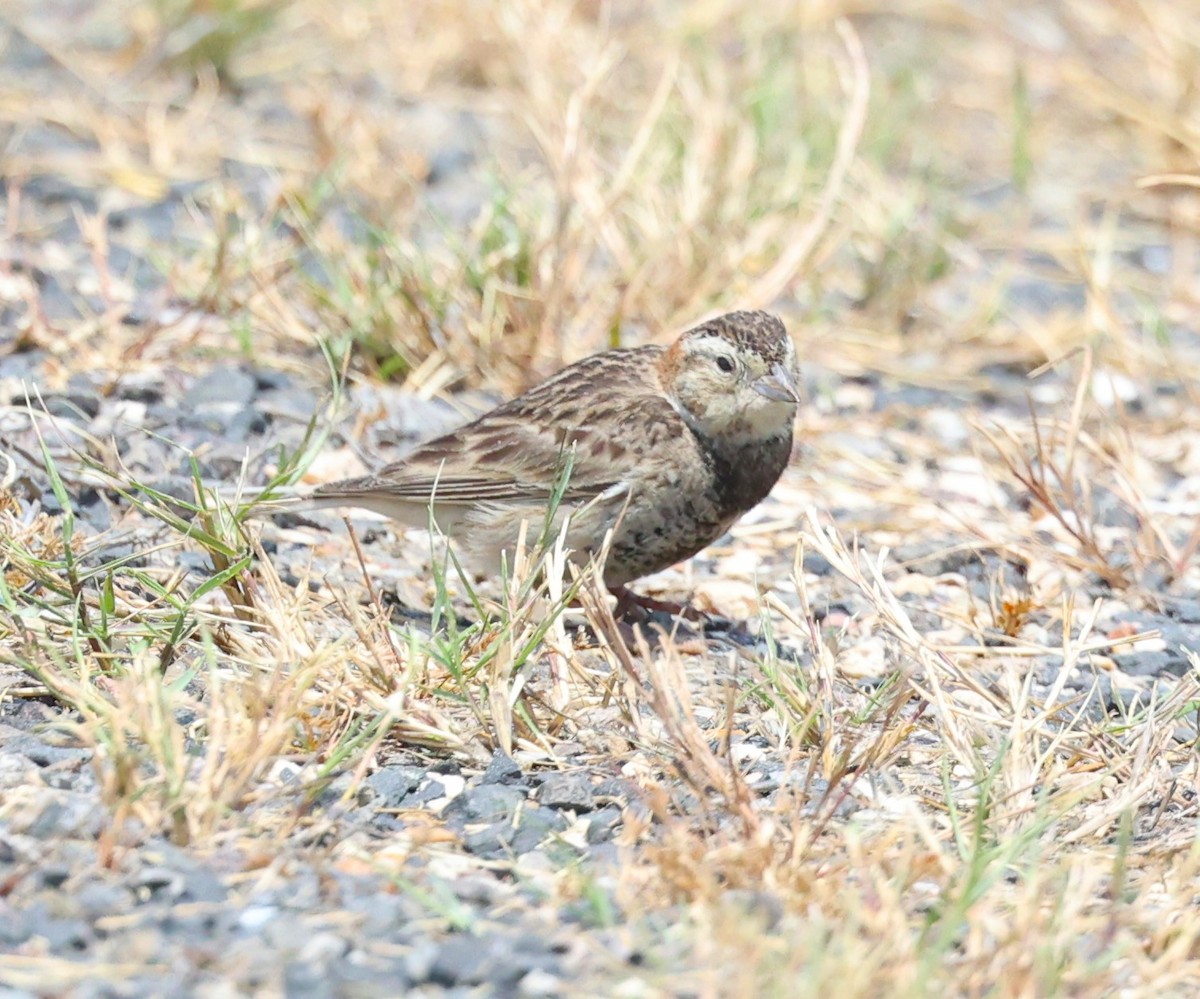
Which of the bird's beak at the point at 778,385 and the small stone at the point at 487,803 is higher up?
the bird's beak at the point at 778,385

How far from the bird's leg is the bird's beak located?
610 millimetres

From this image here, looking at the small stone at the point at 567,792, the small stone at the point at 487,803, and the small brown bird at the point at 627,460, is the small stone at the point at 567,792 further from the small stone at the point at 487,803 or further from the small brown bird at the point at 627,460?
the small brown bird at the point at 627,460

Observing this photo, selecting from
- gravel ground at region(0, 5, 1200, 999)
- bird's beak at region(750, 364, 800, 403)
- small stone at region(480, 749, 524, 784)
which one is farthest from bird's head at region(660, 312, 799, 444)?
small stone at region(480, 749, 524, 784)

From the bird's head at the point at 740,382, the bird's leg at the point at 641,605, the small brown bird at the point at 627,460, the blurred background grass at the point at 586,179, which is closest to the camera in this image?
the small brown bird at the point at 627,460

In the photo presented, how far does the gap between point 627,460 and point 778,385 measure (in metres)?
0.44

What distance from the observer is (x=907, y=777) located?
390 centimetres

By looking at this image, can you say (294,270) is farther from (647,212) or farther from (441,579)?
(441,579)

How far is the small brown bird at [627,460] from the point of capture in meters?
4.74

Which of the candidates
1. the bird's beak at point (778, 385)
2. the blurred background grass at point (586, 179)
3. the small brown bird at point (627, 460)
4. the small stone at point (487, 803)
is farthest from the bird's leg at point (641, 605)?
the small stone at point (487, 803)

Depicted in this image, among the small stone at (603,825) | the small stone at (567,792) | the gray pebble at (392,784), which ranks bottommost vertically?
the small stone at (603,825)

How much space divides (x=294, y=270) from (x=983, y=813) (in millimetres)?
3626

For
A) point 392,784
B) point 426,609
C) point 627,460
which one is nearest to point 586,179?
point 627,460

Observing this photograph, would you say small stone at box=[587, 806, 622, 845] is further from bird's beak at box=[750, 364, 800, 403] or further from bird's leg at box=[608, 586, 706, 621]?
bird's beak at box=[750, 364, 800, 403]

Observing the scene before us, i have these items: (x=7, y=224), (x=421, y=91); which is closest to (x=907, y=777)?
(x=7, y=224)
